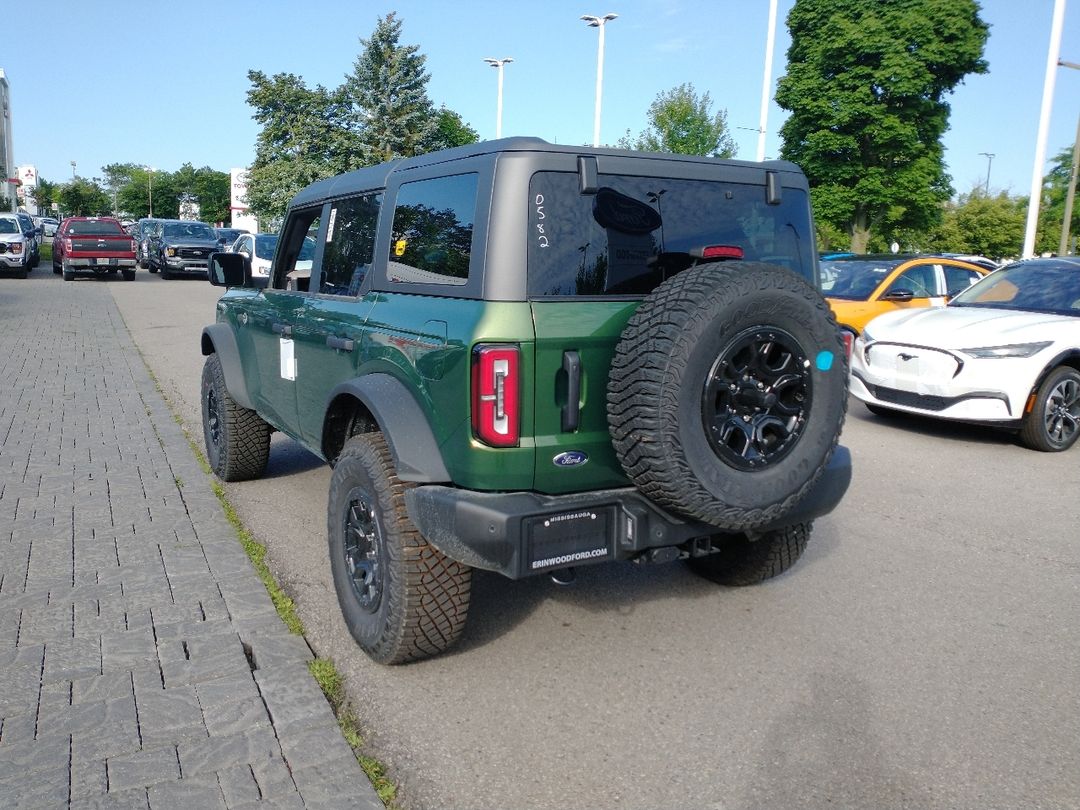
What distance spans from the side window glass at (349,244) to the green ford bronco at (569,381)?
0.26m

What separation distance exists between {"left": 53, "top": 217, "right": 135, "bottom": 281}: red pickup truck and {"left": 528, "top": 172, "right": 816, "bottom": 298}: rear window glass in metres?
26.5

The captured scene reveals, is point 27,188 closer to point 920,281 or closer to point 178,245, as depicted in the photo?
point 178,245

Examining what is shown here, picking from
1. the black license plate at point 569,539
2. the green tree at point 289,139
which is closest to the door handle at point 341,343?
the black license plate at point 569,539

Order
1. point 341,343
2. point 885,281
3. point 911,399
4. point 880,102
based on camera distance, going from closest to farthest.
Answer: point 341,343
point 911,399
point 885,281
point 880,102

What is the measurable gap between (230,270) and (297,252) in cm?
81

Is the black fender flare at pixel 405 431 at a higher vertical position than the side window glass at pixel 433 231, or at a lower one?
lower

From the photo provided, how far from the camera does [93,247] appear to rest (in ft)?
86.2

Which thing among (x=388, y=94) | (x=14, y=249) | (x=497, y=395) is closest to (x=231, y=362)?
(x=497, y=395)

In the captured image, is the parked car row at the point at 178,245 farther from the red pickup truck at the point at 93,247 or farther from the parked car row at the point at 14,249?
the parked car row at the point at 14,249

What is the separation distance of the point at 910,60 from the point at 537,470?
3781cm

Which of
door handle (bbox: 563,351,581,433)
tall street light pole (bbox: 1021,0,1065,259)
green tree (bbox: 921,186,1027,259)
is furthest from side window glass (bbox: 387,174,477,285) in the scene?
green tree (bbox: 921,186,1027,259)

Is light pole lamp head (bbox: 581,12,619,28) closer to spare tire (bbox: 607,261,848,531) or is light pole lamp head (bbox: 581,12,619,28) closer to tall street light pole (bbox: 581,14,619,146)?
tall street light pole (bbox: 581,14,619,146)

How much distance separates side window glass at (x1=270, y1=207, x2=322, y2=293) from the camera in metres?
4.91

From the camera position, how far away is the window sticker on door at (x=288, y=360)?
472 centimetres
